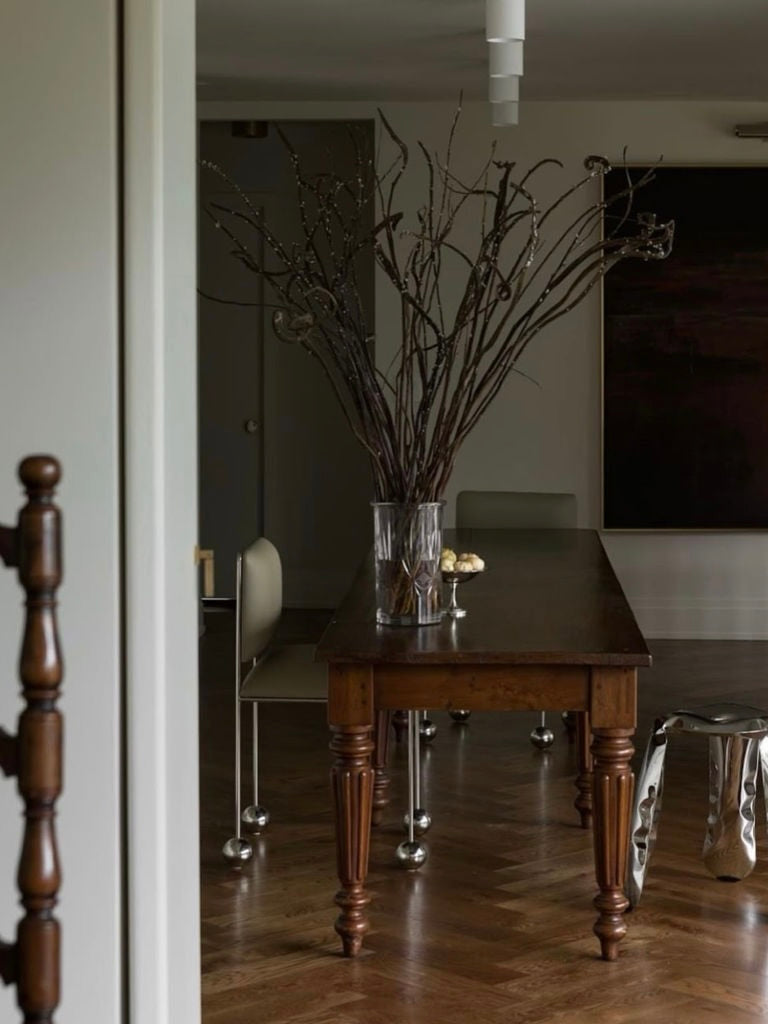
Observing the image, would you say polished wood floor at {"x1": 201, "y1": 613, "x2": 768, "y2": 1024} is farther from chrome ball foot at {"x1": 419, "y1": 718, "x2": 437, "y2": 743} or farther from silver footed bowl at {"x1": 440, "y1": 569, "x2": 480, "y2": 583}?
silver footed bowl at {"x1": 440, "y1": 569, "x2": 480, "y2": 583}

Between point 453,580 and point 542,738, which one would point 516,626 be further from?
point 542,738

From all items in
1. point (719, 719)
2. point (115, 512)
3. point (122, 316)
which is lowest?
point (719, 719)

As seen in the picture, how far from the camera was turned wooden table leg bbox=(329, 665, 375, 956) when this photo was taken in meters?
3.35

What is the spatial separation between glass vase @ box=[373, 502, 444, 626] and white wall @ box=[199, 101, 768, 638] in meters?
4.60

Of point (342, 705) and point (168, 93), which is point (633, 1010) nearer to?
point (342, 705)

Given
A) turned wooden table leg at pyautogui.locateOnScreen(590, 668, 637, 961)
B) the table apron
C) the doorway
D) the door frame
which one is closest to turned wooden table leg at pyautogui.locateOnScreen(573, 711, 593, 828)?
turned wooden table leg at pyautogui.locateOnScreen(590, 668, 637, 961)

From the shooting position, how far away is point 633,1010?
3.15 metres

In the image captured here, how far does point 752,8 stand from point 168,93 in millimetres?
4216

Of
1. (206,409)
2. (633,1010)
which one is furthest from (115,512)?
(206,409)

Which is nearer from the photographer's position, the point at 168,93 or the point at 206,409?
the point at 168,93

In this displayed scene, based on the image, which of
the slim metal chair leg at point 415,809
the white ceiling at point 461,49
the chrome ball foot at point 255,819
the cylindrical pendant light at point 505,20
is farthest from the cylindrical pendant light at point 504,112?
the chrome ball foot at point 255,819

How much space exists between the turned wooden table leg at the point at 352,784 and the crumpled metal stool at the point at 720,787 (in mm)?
747

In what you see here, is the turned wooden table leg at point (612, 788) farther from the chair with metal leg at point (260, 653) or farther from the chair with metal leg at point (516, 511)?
the chair with metal leg at point (516, 511)

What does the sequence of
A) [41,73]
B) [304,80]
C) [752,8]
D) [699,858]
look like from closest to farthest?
1. [41,73]
2. [699,858]
3. [752,8]
4. [304,80]
